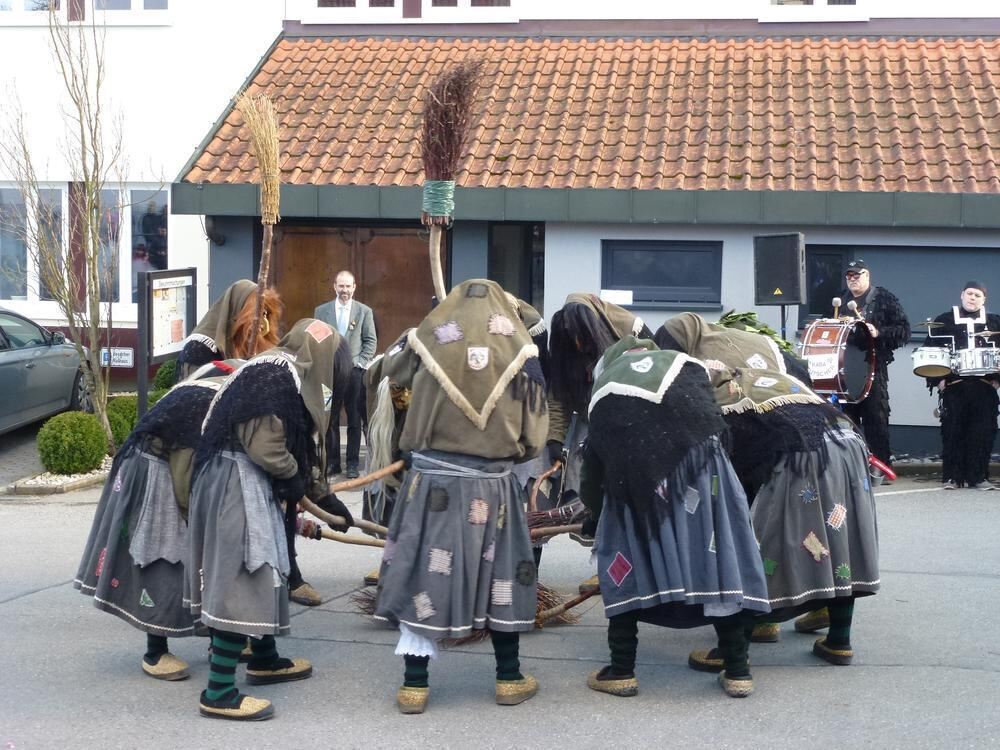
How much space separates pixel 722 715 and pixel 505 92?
10.1m

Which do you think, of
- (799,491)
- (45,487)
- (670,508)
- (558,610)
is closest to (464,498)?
(670,508)

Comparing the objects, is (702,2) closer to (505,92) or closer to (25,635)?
(505,92)

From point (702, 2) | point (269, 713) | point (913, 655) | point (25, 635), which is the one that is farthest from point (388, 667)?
point (702, 2)

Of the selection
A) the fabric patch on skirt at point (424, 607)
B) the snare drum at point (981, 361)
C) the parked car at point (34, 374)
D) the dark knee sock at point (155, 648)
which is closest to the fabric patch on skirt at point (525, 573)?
the fabric patch on skirt at point (424, 607)

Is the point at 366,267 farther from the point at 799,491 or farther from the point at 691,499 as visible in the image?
the point at 691,499

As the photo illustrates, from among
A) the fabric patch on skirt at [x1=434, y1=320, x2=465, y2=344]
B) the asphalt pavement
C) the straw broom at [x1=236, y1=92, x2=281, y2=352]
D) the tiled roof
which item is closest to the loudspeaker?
the tiled roof

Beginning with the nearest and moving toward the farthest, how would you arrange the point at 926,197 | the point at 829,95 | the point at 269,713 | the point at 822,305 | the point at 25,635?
the point at 269,713
the point at 25,635
the point at 926,197
the point at 822,305
the point at 829,95

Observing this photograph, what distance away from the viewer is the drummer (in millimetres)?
11211

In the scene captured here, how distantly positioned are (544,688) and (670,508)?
41.2 inches

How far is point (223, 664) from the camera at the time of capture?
5328mm

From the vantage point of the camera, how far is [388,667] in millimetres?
6141

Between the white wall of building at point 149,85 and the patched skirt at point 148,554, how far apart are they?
9799 millimetres

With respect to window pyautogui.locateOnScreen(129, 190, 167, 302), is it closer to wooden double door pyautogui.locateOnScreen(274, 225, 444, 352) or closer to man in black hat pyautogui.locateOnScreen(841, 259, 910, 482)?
wooden double door pyautogui.locateOnScreen(274, 225, 444, 352)

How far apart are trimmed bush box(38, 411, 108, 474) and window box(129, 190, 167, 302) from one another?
384 cm
